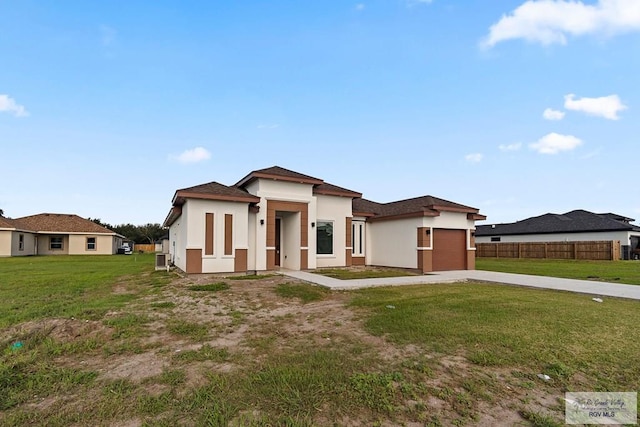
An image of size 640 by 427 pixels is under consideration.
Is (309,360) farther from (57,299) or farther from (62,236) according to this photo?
(62,236)

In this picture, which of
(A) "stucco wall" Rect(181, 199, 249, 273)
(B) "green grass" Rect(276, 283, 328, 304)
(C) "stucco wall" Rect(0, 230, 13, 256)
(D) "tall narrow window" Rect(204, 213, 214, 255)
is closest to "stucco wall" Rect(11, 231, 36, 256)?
(C) "stucco wall" Rect(0, 230, 13, 256)

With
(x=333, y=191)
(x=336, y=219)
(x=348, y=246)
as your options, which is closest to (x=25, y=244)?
(x=336, y=219)

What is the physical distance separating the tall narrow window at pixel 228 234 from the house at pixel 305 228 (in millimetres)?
40

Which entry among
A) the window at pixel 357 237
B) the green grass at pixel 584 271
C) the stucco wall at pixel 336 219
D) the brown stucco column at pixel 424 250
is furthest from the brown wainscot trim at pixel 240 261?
the green grass at pixel 584 271

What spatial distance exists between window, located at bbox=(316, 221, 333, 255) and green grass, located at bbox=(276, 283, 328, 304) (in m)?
5.96

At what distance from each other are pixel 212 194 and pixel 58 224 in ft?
105

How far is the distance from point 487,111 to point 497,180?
6.52 m

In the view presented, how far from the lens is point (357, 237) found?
17609 millimetres

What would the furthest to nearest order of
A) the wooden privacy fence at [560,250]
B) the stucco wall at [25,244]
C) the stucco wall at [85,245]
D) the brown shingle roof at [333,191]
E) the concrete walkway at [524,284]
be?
the stucco wall at [85,245]
the stucco wall at [25,244]
the wooden privacy fence at [560,250]
the brown shingle roof at [333,191]
the concrete walkway at [524,284]

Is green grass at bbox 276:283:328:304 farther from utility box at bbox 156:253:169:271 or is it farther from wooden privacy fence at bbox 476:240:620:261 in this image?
wooden privacy fence at bbox 476:240:620:261

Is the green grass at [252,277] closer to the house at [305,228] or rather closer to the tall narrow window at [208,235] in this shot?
the house at [305,228]

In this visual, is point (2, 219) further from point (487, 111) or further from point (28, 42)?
point (487, 111)

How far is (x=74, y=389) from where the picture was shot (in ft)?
11.2

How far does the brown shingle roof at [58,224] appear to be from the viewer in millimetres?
32881
